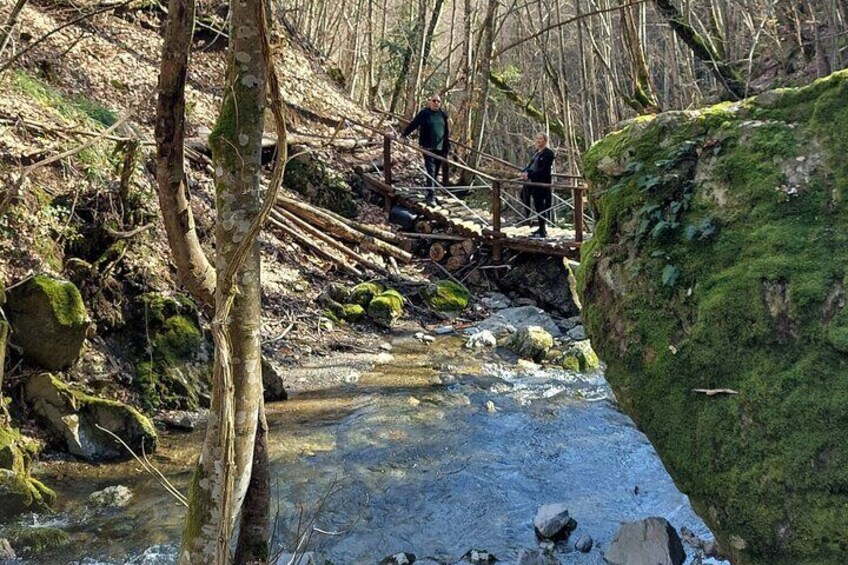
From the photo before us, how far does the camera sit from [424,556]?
5027 mm

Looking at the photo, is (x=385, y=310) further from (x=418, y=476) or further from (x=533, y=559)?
(x=533, y=559)

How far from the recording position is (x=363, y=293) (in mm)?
11406

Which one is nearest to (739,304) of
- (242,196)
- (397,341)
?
(242,196)

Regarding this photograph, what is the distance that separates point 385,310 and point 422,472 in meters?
Result: 4.83

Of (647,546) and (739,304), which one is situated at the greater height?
(739,304)

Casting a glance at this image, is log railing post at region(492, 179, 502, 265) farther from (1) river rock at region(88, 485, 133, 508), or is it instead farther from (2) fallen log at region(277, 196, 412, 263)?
(1) river rock at region(88, 485, 133, 508)

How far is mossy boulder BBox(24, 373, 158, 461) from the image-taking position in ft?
20.0

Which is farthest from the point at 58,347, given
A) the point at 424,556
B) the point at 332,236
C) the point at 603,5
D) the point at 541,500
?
the point at 603,5

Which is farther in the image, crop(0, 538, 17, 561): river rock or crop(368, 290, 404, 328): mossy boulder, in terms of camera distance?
crop(368, 290, 404, 328): mossy boulder

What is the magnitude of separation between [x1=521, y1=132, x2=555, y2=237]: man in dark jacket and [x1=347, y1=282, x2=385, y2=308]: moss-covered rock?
2989 mm

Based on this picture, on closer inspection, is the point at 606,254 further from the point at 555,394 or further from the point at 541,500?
the point at 555,394

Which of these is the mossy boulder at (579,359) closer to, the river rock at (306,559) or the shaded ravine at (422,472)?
the shaded ravine at (422,472)

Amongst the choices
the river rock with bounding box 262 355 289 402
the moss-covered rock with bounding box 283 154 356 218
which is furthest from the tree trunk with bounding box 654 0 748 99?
the river rock with bounding box 262 355 289 402

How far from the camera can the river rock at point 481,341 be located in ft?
34.2
